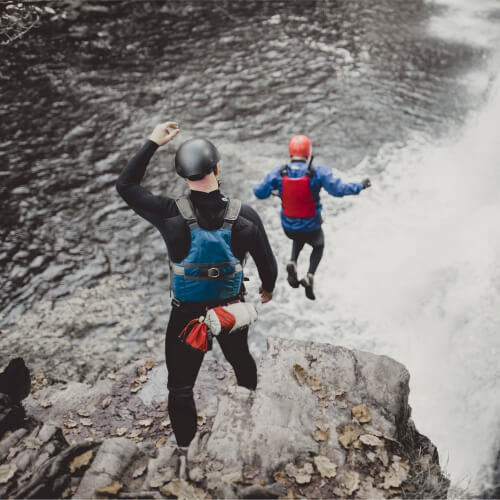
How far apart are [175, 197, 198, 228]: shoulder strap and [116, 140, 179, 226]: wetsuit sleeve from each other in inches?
2.1

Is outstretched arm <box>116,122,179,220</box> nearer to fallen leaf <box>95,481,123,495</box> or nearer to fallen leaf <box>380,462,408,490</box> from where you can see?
fallen leaf <box>95,481,123,495</box>

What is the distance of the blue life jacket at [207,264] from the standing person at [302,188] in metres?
2.43

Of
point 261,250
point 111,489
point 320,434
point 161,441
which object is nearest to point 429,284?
point 320,434

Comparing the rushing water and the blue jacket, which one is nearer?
the blue jacket

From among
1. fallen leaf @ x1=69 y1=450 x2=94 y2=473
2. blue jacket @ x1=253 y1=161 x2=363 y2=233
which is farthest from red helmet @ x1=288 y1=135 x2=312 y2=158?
fallen leaf @ x1=69 y1=450 x2=94 y2=473

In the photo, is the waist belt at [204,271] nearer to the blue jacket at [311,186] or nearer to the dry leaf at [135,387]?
the blue jacket at [311,186]

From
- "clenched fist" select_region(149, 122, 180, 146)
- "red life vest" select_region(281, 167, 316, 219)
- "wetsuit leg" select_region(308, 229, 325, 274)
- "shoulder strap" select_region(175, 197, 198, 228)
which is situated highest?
"clenched fist" select_region(149, 122, 180, 146)

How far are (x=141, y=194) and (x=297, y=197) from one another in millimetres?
2840

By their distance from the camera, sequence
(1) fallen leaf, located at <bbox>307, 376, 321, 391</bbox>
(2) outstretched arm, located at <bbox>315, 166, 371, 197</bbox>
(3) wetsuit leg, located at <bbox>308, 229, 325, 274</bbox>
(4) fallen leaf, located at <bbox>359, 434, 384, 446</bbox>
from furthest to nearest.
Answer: (3) wetsuit leg, located at <bbox>308, 229, 325, 274</bbox> → (2) outstretched arm, located at <bbox>315, 166, 371, 197</bbox> → (1) fallen leaf, located at <bbox>307, 376, 321, 391</bbox> → (4) fallen leaf, located at <bbox>359, 434, 384, 446</bbox>

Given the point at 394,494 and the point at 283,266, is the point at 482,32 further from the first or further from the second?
the point at 394,494

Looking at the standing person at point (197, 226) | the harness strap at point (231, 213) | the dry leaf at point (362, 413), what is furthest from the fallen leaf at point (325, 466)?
the harness strap at point (231, 213)

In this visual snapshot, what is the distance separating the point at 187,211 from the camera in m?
3.02

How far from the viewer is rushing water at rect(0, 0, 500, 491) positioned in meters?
6.16

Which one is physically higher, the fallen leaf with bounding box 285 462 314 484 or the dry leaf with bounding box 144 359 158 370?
the fallen leaf with bounding box 285 462 314 484
